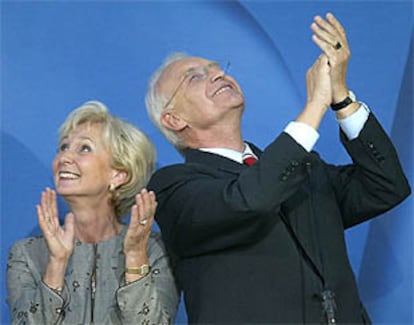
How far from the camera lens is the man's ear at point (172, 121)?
1.95 metres

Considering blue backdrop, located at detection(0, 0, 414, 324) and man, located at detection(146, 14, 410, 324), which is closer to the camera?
man, located at detection(146, 14, 410, 324)

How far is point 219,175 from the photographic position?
178cm

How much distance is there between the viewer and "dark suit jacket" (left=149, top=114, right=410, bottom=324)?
1.62m

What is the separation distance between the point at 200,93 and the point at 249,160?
7.1 inches

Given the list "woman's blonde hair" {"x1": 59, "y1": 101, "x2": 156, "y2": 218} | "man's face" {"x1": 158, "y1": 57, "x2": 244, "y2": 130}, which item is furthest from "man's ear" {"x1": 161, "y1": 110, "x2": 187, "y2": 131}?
"woman's blonde hair" {"x1": 59, "y1": 101, "x2": 156, "y2": 218}

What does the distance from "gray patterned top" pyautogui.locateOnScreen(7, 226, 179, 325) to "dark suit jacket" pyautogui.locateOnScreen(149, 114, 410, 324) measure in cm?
7

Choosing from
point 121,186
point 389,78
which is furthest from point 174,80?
point 389,78

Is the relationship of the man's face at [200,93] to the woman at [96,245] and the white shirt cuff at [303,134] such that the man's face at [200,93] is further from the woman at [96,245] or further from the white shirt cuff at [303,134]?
the white shirt cuff at [303,134]

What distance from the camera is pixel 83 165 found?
1994 mm

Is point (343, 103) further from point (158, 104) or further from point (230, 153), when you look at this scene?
point (158, 104)

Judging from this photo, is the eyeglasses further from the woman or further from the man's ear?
the woman

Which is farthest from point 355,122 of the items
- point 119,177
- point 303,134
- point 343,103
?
point 119,177

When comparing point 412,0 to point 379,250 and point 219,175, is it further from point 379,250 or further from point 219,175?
point 219,175

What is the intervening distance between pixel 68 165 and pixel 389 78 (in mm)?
871
